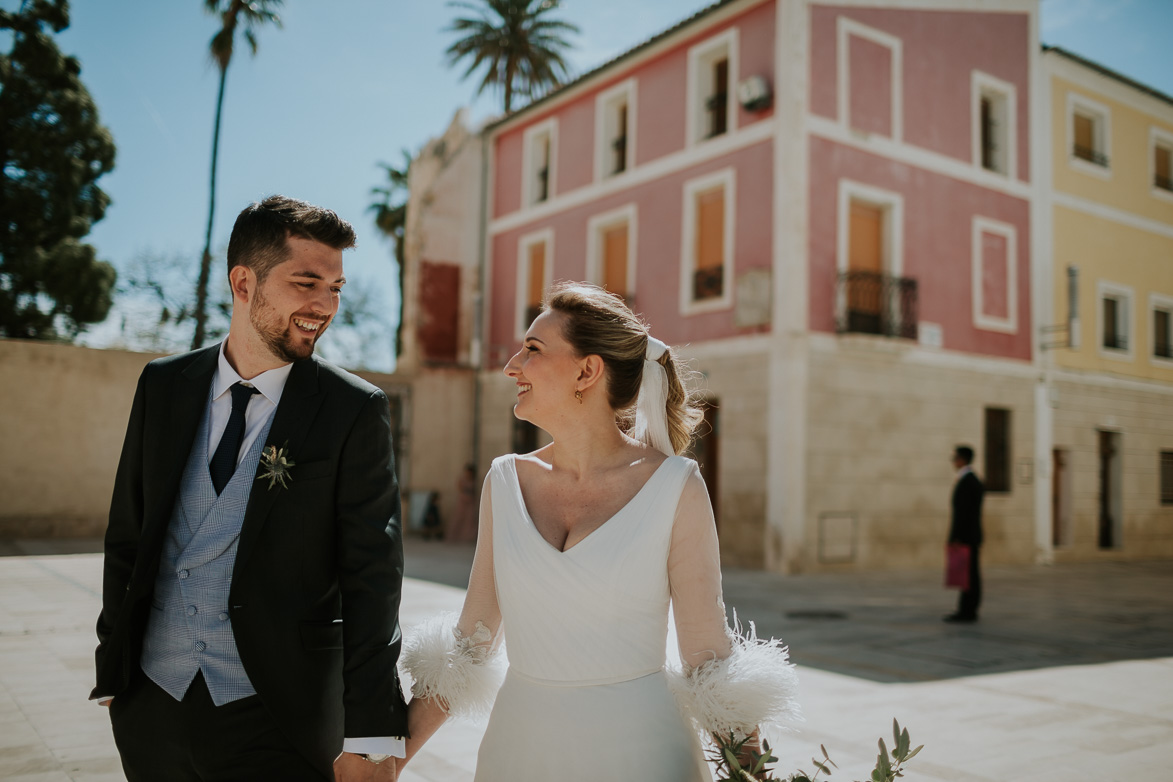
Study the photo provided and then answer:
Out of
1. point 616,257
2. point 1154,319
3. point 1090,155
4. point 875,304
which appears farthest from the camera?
point 1154,319

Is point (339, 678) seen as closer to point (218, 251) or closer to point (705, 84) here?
point (705, 84)

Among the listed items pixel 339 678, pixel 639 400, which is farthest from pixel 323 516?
pixel 639 400

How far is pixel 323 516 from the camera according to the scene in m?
2.13

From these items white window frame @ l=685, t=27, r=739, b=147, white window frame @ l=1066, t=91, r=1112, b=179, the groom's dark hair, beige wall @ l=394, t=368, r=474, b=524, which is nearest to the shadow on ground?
beige wall @ l=394, t=368, r=474, b=524

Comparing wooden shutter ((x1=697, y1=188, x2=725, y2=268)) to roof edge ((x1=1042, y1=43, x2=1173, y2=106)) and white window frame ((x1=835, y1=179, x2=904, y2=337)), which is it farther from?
roof edge ((x1=1042, y1=43, x2=1173, y2=106))

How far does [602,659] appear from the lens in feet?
6.94

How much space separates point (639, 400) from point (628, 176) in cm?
1591

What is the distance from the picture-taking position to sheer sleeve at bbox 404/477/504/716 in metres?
2.25

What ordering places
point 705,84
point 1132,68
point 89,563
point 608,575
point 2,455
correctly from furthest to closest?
point 1132,68 → point 705,84 → point 2,455 → point 89,563 → point 608,575

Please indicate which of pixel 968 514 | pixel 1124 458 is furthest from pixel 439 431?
pixel 1124 458

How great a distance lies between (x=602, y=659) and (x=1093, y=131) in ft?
71.6

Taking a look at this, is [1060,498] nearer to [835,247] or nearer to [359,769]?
[835,247]

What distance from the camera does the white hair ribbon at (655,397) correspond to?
7.95 ft

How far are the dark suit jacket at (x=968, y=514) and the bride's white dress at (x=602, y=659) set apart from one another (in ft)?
28.2
